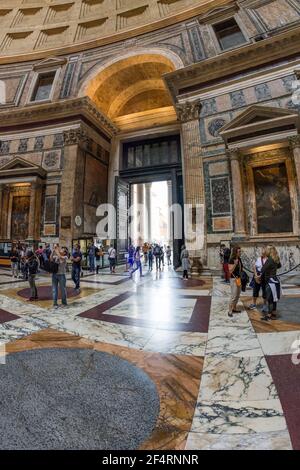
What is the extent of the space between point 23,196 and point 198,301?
1428cm

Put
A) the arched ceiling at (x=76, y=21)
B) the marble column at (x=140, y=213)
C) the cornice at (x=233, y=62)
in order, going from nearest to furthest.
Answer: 1. the cornice at (x=233, y=62)
2. the arched ceiling at (x=76, y=21)
3. the marble column at (x=140, y=213)

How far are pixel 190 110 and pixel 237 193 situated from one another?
5.67 meters

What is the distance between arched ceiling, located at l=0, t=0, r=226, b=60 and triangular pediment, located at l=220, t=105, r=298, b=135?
10.8 meters

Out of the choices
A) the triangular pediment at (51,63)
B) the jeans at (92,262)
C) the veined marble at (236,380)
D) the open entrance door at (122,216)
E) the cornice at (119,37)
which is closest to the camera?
the veined marble at (236,380)

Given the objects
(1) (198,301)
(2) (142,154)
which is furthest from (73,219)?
(1) (198,301)

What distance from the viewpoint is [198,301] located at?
561cm

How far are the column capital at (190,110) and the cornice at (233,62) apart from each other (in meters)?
1.00

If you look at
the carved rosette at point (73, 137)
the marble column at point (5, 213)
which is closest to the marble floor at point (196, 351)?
the marble column at point (5, 213)

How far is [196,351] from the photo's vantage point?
2889mm

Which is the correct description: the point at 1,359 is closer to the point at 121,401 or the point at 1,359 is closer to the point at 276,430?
the point at 121,401

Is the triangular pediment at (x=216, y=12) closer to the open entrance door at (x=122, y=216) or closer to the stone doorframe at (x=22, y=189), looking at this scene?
the open entrance door at (x=122, y=216)

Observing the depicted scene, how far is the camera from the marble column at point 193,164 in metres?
11.3

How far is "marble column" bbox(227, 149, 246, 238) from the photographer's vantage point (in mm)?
10320

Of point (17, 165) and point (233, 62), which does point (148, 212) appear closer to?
point (17, 165)
